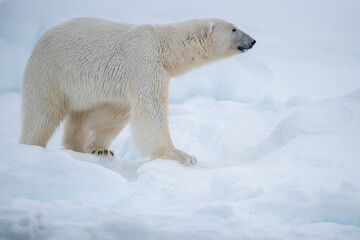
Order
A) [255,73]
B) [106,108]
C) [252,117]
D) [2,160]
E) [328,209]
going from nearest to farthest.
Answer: [328,209]
[2,160]
[106,108]
[252,117]
[255,73]

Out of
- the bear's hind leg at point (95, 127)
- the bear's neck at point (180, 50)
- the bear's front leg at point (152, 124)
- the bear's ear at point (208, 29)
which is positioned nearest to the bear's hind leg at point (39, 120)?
the bear's hind leg at point (95, 127)

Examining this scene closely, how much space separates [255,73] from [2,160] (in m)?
10.8

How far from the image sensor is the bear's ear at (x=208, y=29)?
4035 millimetres

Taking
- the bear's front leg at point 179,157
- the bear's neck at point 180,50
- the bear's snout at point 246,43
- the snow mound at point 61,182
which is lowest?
the snow mound at point 61,182

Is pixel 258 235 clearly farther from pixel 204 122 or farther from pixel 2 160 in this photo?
pixel 204 122

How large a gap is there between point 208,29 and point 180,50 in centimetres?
39

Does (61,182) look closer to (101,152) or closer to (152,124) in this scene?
(152,124)

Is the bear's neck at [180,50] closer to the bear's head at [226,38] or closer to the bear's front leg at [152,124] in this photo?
the bear's head at [226,38]

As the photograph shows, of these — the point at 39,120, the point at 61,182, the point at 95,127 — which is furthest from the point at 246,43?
the point at 61,182

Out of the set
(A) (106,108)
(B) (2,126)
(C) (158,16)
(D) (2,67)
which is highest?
(C) (158,16)

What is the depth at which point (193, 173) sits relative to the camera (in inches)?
114

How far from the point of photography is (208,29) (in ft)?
13.3

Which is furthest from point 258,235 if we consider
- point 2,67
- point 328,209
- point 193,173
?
point 2,67

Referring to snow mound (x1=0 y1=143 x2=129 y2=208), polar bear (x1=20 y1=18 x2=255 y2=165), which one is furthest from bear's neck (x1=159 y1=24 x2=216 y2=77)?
snow mound (x1=0 y1=143 x2=129 y2=208)
